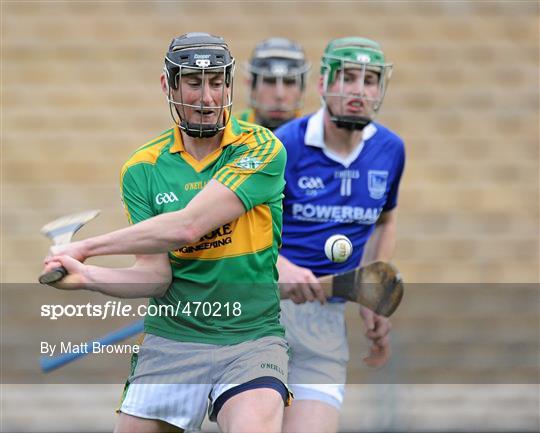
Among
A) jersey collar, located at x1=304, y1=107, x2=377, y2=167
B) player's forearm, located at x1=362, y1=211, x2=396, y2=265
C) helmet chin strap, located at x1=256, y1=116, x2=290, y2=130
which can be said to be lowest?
player's forearm, located at x1=362, y1=211, x2=396, y2=265

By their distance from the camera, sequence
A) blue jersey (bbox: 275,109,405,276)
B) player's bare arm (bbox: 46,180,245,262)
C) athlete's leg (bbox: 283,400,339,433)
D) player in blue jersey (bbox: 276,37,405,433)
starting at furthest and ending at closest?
blue jersey (bbox: 275,109,405,276)
player in blue jersey (bbox: 276,37,405,433)
athlete's leg (bbox: 283,400,339,433)
player's bare arm (bbox: 46,180,245,262)

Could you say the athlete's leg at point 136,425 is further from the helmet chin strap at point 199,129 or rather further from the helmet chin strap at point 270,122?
the helmet chin strap at point 270,122

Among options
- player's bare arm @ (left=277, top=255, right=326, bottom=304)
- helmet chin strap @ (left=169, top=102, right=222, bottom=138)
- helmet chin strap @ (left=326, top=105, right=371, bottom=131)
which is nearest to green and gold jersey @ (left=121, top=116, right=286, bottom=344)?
helmet chin strap @ (left=169, top=102, right=222, bottom=138)

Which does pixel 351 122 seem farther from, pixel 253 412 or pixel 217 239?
pixel 253 412

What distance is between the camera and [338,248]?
14.9ft

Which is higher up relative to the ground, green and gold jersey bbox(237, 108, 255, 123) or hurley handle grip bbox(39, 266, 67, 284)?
hurley handle grip bbox(39, 266, 67, 284)

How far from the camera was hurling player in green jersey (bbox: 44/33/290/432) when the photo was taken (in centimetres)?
362

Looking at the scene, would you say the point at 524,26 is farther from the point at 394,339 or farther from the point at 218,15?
the point at 394,339

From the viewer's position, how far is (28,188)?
26.8ft

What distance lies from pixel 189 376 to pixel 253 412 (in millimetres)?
322

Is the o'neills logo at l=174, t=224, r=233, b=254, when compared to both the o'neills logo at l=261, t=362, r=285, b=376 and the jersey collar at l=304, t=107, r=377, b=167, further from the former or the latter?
the jersey collar at l=304, t=107, r=377, b=167

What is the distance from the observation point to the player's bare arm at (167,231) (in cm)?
351

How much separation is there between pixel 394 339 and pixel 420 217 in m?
1.52

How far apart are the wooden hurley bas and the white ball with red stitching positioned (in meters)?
0.08
